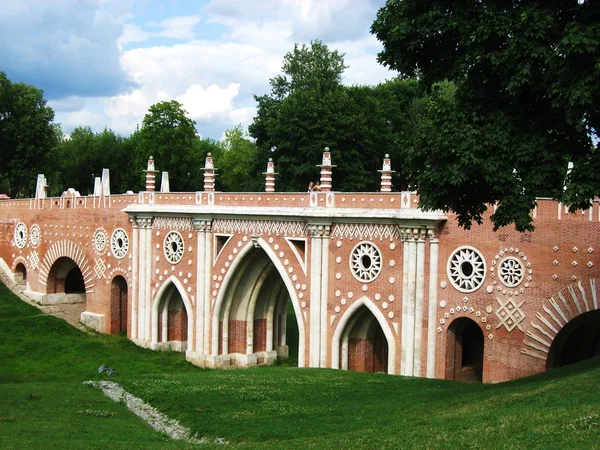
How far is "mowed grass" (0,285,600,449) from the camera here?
10828 mm

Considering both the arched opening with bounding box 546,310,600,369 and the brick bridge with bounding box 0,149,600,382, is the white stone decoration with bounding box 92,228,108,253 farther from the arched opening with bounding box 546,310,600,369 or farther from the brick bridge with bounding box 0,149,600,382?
the arched opening with bounding box 546,310,600,369

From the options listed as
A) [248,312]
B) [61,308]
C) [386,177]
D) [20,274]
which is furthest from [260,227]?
[20,274]

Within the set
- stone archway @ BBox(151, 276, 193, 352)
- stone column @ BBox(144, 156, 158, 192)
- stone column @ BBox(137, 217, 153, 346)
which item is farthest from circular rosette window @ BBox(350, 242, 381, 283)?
stone column @ BBox(144, 156, 158, 192)

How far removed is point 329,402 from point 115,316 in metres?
18.6

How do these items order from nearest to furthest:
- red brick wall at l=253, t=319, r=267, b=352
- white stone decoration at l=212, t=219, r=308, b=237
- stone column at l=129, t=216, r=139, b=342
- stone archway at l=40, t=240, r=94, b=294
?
white stone decoration at l=212, t=219, r=308, b=237
red brick wall at l=253, t=319, r=267, b=352
stone column at l=129, t=216, r=139, b=342
stone archway at l=40, t=240, r=94, b=294

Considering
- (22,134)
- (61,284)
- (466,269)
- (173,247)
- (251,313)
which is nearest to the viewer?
(466,269)

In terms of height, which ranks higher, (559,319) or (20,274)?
(559,319)

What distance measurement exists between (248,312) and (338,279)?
5855 mm

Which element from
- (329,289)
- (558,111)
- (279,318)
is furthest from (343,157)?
(558,111)

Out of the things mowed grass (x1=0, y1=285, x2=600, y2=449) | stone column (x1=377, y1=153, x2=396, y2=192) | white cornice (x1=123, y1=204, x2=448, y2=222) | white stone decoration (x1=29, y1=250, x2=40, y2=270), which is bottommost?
mowed grass (x1=0, y1=285, x2=600, y2=449)

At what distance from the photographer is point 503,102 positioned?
1468 centimetres

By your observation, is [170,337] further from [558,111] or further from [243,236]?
[558,111]

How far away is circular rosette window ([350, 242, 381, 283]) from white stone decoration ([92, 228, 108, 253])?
14205 mm

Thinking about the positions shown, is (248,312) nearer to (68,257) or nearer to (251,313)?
(251,313)
